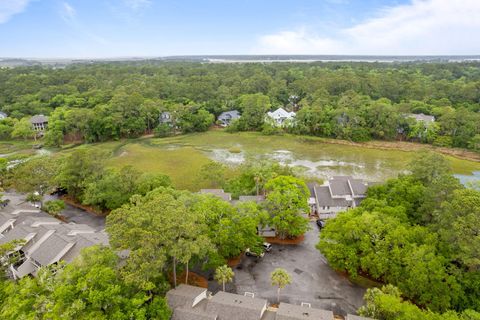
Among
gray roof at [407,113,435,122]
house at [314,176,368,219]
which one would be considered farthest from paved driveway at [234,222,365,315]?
gray roof at [407,113,435,122]

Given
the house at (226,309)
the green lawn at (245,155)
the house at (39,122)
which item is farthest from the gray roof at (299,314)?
the house at (39,122)

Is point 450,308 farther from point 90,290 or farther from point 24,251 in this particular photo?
point 24,251

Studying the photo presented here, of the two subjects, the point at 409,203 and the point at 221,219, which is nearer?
the point at 221,219

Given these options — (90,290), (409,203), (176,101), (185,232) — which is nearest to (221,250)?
(185,232)

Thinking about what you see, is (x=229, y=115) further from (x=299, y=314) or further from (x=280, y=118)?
(x=299, y=314)

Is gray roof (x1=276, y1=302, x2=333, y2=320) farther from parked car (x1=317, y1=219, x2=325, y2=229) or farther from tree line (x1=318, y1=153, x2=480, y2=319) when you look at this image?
parked car (x1=317, y1=219, x2=325, y2=229)

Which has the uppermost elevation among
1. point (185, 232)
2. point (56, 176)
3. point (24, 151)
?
point (185, 232)

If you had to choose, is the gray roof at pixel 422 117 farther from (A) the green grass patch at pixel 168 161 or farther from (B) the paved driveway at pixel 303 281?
(B) the paved driveway at pixel 303 281

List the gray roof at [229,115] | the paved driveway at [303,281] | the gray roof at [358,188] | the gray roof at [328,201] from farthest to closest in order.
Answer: the gray roof at [229,115], the gray roof at [358,188], the gray roof at [328,201], the paved driveway at [303,281]
